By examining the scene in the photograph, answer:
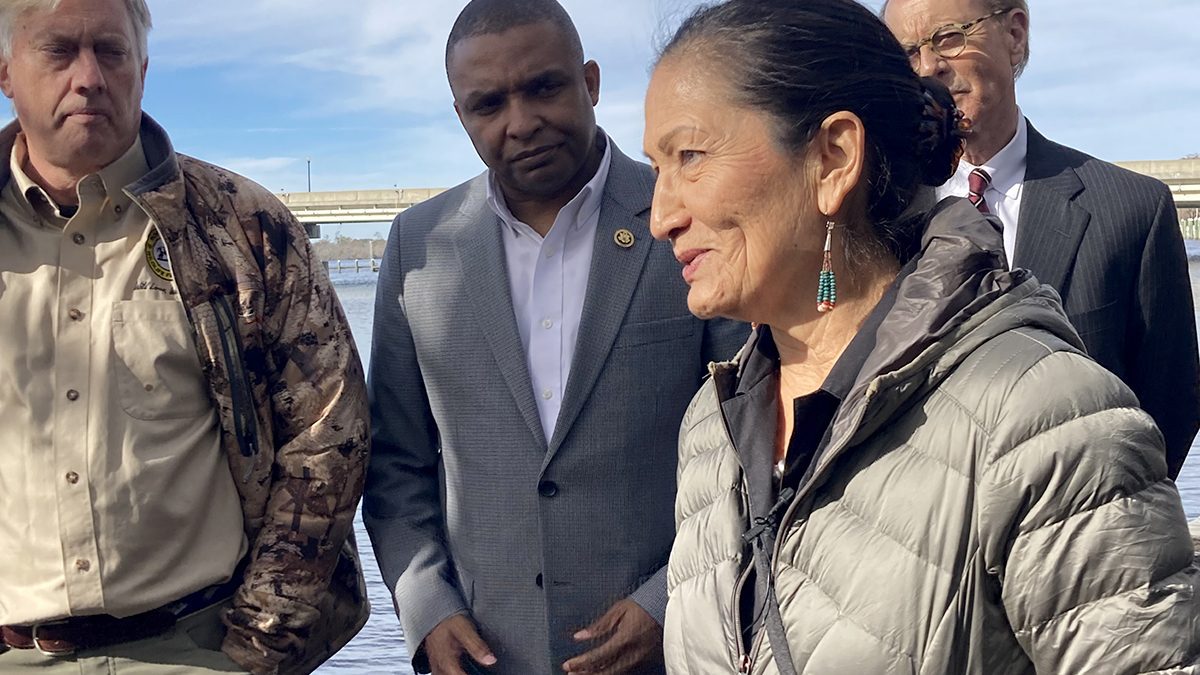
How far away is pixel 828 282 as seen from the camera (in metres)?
1.77

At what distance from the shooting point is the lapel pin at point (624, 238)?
276cm

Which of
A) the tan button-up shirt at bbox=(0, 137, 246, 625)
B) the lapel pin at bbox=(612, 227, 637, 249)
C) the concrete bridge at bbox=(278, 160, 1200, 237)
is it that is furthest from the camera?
the concrete bridge at bbox=(278, 160, 1200, 237)

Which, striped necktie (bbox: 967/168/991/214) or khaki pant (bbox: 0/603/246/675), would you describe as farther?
striped necktie (bbox: 967/168/991/214)

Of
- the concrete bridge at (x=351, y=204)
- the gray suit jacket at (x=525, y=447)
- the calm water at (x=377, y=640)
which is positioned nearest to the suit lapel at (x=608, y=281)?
the gray suit jacket at (x=525, y=447)

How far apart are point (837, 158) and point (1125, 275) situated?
4.09ft

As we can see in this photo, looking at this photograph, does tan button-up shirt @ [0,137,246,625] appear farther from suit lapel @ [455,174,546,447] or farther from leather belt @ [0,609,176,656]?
suit lapel @ [455,174,546,447]

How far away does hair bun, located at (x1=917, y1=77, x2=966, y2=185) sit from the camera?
1.78 meters

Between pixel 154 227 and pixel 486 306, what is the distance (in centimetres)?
67

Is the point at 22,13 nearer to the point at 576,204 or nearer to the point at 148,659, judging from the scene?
the point at 576,204

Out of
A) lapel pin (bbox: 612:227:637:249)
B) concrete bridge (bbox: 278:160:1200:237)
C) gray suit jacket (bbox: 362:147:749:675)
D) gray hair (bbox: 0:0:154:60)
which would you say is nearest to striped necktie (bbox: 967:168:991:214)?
gray suit jacket (bbox: 362:147:749:675)

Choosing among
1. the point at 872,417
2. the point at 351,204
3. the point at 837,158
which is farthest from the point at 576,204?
the point at 351,204

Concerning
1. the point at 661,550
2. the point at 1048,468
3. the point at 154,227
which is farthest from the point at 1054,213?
the point at 154,227

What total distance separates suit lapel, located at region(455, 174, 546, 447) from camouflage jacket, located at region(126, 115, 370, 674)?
0.28 m

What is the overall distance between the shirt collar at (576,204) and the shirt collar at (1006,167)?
775 mm
